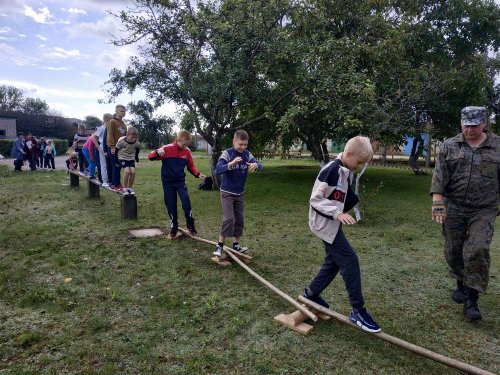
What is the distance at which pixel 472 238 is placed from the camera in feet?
13.3

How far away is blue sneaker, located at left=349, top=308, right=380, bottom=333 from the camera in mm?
3479

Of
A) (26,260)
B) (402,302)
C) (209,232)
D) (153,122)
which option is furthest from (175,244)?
(153,122)

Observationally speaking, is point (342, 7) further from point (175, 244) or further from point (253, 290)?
point (253, 290)

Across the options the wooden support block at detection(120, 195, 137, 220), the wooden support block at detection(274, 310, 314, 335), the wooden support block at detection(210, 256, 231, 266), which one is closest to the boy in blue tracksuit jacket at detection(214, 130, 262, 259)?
the wooden support block at detection(210, 256, 231, 266)

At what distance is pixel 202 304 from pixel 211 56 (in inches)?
344

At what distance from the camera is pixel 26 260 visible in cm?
554

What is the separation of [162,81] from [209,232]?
653 cm

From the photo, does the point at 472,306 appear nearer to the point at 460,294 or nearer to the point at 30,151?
the point at 460,294

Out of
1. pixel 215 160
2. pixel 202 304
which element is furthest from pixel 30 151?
pixel 202 304

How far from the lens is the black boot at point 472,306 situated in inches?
159

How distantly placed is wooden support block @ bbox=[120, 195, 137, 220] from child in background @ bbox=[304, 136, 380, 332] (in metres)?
5.52

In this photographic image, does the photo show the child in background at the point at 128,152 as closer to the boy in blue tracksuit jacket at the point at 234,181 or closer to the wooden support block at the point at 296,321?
the boy in blue tracksuit jacket at the point at 234,181

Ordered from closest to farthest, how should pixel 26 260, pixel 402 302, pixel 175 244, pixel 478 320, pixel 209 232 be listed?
pixel 478 320
pixel 402 302
pixel 26 260
pixel 175 244
pixel 209 232

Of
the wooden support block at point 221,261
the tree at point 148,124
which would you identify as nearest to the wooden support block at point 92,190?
the wooden support block at point 221,261
